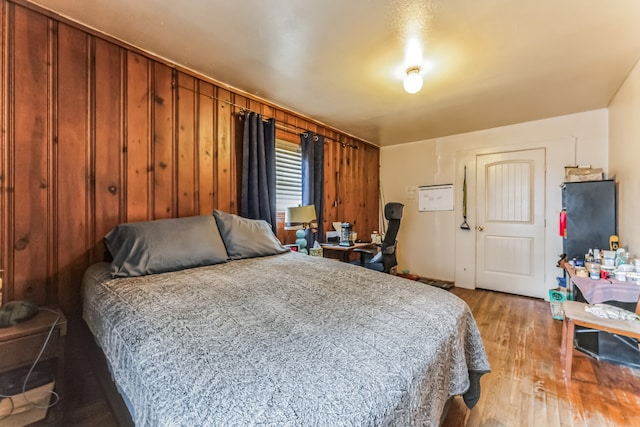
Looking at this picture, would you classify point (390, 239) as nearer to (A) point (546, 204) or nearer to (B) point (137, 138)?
(A) point (546, 204)

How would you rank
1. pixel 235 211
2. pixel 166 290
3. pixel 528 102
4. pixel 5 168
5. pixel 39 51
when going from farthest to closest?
1. pixel 528 102
2. pixel 235 211
3. pixel 39 51
4. pixel 5 168
5. pixel 166 290

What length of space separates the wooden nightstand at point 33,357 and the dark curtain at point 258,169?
155 cm

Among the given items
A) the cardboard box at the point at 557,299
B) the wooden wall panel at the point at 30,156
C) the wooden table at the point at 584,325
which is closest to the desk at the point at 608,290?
the wooden table at the point at 584,325

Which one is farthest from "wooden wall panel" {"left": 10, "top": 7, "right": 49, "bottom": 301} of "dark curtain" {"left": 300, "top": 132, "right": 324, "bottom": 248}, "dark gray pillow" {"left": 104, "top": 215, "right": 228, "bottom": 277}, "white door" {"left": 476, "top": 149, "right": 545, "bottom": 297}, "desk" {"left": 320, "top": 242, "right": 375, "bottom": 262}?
"white door" {"left": 476, "top": 149, "right": 545, "bottom": 297}

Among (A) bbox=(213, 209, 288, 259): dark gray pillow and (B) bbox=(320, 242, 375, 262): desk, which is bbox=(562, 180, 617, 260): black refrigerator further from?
(A) bbox=(213, 209, 288, 259): dark gray pillow

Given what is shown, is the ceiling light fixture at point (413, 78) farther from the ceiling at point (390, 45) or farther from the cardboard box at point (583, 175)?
the cardboard box at point (583, 175)

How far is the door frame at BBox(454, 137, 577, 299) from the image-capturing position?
3.41m

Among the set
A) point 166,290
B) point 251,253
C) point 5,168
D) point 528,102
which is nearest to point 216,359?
point 166,290

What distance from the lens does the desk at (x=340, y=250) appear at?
3316 millimetres

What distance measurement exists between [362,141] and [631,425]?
13.2ft

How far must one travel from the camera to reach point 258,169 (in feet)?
9.02

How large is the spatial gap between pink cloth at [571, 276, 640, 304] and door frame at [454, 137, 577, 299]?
1.62 meters

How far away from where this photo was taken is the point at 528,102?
2.95m

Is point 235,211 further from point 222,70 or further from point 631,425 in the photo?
point 631,425
